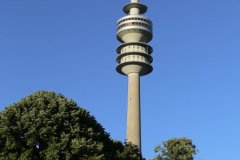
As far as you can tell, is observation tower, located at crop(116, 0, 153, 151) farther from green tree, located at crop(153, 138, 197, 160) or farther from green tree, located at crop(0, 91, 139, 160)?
green tree, located at crop(0, 91, 139, 160)

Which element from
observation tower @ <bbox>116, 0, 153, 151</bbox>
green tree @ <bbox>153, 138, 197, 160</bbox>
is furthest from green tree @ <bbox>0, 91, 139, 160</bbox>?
observation tower @ <bbox>116, 0, 153, 151</bbox>

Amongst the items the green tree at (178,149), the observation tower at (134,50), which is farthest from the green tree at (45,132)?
the observation tower at (134,50)

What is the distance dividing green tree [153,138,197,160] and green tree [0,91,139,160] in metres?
27.8

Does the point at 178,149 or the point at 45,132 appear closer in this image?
the point at 45,132

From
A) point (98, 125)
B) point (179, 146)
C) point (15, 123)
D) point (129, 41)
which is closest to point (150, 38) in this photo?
point (129, 41)

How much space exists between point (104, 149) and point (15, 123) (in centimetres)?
1180

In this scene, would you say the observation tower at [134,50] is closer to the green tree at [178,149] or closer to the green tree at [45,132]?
the green tree at [178,149]

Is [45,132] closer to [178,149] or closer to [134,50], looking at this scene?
[178,149]

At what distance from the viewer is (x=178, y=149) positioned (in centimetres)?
7788

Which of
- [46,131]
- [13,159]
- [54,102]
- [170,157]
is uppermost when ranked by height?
[170,157]

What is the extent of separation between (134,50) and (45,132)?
67274mm

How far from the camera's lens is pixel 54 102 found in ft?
164

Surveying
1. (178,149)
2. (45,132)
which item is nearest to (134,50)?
(178,149)

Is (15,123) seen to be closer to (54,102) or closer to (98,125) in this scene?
(54,102)
